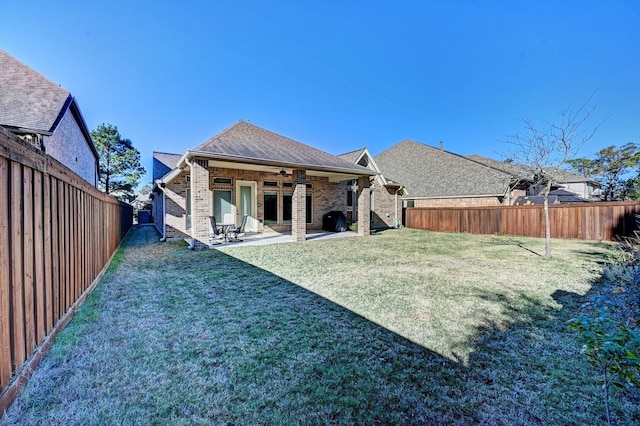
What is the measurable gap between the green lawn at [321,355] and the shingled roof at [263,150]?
4.88 m

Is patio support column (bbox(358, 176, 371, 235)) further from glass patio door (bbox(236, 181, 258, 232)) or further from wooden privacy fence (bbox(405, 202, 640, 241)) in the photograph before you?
wooden privacy fence (bbox(405, 202, 640, 241))

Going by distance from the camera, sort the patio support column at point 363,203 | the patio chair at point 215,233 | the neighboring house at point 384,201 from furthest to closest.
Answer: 1. the neighboring house at point 384,201
2. the patio support column at point 363,203
3. the patio chair at point 215,233

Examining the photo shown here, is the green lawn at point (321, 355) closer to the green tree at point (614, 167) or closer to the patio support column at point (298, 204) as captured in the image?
the patio support column at point (298, 204)

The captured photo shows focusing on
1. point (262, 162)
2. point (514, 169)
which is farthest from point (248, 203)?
point (514, 169)

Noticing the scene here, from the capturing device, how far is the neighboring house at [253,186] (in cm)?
891

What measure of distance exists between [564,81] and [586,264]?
1020cm

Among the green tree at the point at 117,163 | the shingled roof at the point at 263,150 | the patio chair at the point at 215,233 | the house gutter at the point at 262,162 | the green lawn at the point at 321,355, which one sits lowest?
the green lawn at the point at 321,355

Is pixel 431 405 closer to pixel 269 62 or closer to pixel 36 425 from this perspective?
pixel 36 425

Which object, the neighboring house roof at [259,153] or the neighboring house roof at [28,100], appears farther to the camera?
the neighboring house roof at [259,153]

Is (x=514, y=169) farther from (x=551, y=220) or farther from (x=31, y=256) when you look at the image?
(x=31, y=256)

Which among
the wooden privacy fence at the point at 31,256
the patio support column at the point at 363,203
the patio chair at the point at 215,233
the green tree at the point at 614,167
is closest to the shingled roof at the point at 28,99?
the patio chair at the point at 215,233

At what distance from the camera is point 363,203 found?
41.0ft

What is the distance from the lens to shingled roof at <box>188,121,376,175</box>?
356 inches

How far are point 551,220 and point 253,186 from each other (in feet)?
46.7
